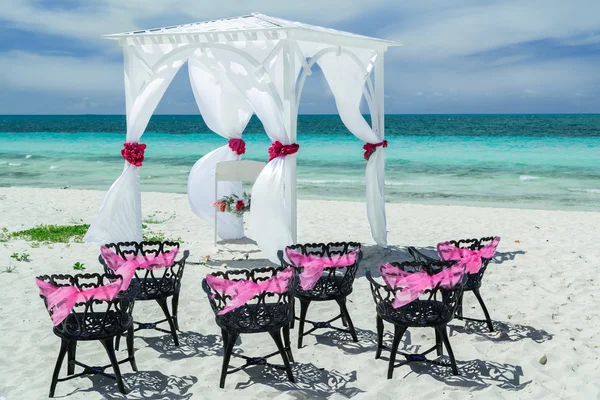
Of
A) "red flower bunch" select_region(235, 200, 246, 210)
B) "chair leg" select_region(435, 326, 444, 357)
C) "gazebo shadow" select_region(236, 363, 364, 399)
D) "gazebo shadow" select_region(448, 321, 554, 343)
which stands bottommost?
"gazebo shadow" select_region(236, 363, 364, 399)

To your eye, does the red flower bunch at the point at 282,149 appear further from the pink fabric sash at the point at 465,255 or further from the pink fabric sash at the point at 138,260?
the pink fabric sash at the point at 465,255

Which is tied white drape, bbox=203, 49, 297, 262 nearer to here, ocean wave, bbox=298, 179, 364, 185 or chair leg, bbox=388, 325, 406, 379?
chair leg, bbox=388, 325, 406, 379

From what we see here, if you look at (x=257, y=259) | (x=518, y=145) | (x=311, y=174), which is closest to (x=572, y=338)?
(x=257, y=259)

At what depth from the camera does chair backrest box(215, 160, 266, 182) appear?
25.4 ft

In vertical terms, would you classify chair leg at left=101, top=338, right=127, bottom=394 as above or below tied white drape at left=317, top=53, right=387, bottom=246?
below

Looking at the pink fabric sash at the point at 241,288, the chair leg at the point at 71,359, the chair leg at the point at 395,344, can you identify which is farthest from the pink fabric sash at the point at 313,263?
the chair leg at the point at 71,359

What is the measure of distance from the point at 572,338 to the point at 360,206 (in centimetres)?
802

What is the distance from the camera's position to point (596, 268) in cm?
695

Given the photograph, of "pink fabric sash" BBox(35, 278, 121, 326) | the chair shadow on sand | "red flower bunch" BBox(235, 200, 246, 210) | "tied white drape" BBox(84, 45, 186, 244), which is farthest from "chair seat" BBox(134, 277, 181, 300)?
"red flower bunch" BBox(235, 200, 246, 210)

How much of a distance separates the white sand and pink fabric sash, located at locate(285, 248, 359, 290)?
1.89ft

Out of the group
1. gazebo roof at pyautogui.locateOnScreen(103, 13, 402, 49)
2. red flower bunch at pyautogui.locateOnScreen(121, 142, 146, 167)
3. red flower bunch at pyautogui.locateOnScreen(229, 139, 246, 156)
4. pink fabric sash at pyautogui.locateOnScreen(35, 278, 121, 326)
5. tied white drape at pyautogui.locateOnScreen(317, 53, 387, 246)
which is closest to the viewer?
pink fabric sash at pyautogui.locateOnScreen(35, 278, 121, 326)

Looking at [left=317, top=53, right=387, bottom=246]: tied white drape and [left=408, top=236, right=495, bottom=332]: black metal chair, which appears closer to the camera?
[left=408, top=236, right=495, bottom=332]: black metal chair

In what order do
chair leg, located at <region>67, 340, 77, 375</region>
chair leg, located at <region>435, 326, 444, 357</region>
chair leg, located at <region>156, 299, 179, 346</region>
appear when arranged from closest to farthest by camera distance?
chair leg, located at <region>67, 340, 77, 375</region> < chair leg, located at <region>435, 326, 444, 357</region> < chair leg, located at <region>156, 299, 179, 346</region>

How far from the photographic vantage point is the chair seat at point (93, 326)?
385 cm
